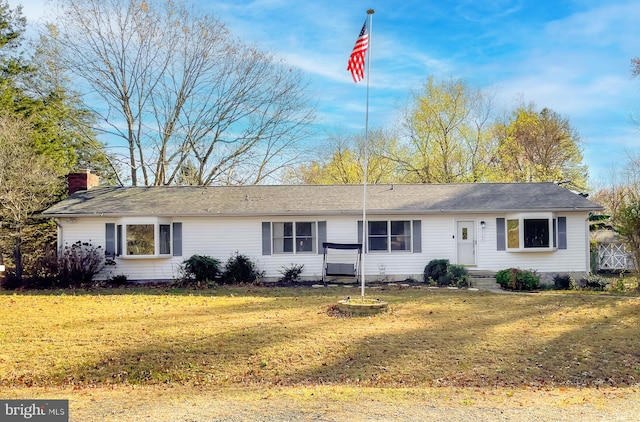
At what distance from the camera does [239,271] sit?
15.3 meters

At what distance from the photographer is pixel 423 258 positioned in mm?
15750

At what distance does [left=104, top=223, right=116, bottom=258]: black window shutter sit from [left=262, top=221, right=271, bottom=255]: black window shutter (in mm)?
4975

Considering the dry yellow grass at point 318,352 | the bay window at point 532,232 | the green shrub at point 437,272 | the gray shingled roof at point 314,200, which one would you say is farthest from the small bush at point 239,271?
the bay window at point 532,232

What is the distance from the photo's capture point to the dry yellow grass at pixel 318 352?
19.5 feet

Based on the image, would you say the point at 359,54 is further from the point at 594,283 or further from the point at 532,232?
the point at 594,283

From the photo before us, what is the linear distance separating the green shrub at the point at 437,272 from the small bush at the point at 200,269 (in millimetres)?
6934

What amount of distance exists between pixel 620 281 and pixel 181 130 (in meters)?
20.5

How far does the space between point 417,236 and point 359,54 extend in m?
7.42

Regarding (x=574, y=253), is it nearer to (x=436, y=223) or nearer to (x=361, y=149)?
(x=436, y=223)

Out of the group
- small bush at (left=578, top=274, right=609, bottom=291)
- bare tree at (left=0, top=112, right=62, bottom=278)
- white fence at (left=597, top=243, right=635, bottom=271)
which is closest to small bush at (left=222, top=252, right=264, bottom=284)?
bare tree at (left=0, top=112, right=62, bottom=278)

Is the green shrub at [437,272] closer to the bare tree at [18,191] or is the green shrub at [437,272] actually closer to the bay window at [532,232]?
the bay window at [532,232]

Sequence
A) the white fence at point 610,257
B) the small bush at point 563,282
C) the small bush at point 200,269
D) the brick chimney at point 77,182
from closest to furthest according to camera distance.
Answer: the small bush at point 563,282 → the small bush at point 200,269 → the brick chimney at point 77,182 → the white fence at point 610,257

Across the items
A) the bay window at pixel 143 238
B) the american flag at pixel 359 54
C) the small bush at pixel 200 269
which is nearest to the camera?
the american flag at pixel 359 54

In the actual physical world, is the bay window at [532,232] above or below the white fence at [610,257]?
above
